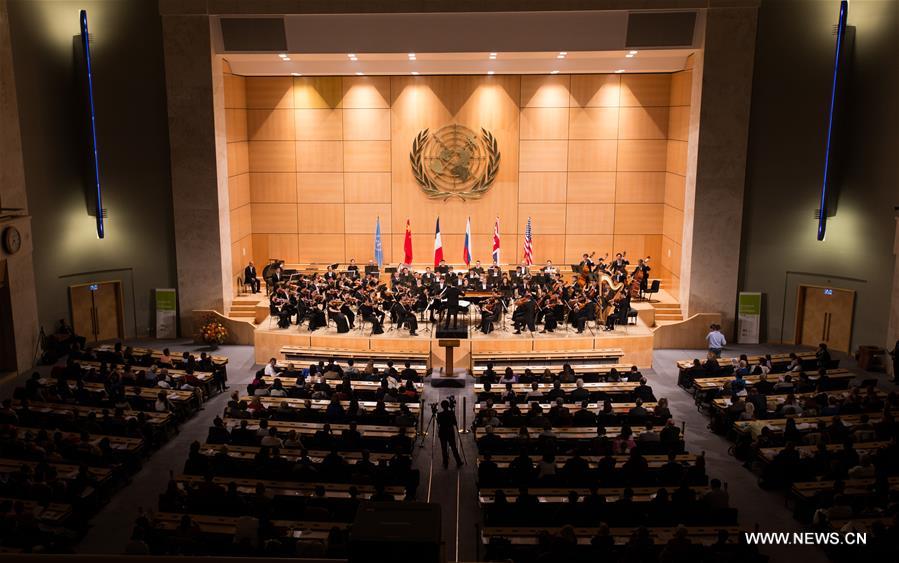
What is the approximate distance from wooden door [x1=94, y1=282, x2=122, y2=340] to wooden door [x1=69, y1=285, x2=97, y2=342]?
16 cm

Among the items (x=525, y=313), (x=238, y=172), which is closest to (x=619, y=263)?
(x=525, y=313)

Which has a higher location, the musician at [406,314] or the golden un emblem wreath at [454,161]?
the golden un emblem wreath at [454,161]

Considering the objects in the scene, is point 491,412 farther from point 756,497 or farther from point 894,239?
point 894,239

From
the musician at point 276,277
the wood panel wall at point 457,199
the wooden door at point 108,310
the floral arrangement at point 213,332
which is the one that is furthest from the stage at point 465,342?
the wood panel wall at point 457,199

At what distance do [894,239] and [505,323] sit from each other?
9.93 meters

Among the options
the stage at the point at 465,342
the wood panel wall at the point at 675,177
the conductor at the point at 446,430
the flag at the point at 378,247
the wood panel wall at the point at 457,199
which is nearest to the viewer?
the conductor at the point at 446,430

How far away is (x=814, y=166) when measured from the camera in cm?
2083

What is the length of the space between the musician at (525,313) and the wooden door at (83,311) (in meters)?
11.9

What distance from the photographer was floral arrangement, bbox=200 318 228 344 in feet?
71.3

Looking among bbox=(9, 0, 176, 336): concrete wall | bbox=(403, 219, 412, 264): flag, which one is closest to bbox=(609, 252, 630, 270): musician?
bbox=(403, 219, 412, 264): flag

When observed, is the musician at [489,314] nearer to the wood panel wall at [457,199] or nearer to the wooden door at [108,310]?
the wood panel wall at [457,199]

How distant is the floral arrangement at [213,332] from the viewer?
2172cm

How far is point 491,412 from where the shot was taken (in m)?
14.3

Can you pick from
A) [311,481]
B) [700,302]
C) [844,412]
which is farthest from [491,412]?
[700,302]
